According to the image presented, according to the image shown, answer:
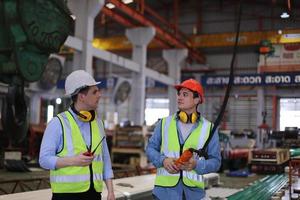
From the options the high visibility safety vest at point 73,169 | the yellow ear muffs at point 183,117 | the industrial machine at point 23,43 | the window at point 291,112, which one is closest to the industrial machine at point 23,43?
the industrial machine at point 23,43

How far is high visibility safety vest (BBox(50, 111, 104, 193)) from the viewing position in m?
2.40

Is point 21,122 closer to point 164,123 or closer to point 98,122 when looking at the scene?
point 98,122

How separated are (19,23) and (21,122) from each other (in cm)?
54

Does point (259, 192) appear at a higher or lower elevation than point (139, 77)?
lower

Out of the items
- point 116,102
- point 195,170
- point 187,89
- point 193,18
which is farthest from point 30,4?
point 193,18

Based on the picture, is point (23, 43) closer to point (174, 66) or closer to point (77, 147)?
point (77, 147)

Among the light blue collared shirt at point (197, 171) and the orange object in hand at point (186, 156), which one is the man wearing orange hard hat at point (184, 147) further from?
the orange object in hand at point (186, 156)

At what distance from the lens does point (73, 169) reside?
241 centimetres

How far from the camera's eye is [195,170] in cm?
272

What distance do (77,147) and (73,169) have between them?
0.13m

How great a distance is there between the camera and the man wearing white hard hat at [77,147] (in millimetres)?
2375

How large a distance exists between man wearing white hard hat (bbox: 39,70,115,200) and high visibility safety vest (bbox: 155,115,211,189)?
15.0 inches

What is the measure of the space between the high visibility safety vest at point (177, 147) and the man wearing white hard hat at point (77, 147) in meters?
0.38

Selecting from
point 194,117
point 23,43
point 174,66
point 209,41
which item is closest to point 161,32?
point 174,66
